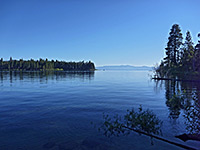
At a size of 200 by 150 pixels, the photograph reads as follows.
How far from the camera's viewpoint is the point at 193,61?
51156mm

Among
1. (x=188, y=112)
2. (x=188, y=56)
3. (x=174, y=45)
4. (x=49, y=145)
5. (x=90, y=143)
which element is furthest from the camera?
(x=174, y=45)

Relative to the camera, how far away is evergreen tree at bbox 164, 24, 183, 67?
67.6 metres

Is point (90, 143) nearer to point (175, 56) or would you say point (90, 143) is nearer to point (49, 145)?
point (49, 145)

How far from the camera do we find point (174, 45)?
225 ft

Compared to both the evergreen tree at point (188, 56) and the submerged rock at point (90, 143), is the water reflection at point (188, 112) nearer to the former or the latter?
→ the submerged rock at point (90, 143)

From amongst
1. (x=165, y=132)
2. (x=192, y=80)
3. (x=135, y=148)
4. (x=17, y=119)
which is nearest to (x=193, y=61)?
(x=192, y=80)

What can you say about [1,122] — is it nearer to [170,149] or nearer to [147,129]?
[147,129]

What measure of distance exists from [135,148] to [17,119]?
36.1 ft

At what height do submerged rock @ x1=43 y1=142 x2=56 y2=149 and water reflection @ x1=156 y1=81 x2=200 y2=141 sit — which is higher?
water reflection @ x1=156 y1=81 x2=200 y2=141

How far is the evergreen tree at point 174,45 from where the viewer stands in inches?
2660

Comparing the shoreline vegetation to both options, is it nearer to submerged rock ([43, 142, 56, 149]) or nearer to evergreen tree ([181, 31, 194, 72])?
evergreen tree ([181, 31, 194, 72])

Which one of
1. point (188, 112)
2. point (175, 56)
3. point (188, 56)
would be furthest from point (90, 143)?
point (175, 56)

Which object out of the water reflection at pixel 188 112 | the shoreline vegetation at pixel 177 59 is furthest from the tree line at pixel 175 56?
the water reflection at pixel 188 112

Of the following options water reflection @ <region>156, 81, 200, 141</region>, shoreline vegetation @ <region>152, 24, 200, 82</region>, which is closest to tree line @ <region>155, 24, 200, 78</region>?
shoreline vegetation @ <region>152, 24, 200, 82</region>
